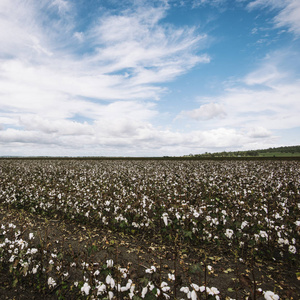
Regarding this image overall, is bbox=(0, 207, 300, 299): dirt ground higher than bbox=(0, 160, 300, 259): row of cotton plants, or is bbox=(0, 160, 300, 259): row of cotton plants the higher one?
bbox=(0, 160, 300, 259): row of cotton plants

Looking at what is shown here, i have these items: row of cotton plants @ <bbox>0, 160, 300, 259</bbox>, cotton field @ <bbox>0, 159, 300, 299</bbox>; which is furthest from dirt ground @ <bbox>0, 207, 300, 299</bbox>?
row of cotton plants @ <bbox>0, 160, 300, 259</bbox>

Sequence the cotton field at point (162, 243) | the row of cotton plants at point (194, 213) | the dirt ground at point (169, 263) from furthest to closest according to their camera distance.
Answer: the row of cotton plants at point (194, 213) → the dirt ground at point (169, 263) → the cotton field at point (162, 243)

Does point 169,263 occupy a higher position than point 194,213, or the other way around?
point 194,213

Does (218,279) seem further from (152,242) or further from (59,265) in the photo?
(59,265)

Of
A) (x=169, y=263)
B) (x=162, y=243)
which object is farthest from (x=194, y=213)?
(x=162, y=243)

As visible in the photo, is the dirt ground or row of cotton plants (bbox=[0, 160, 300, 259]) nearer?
the dirt ground

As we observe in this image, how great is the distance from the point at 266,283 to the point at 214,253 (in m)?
1.83

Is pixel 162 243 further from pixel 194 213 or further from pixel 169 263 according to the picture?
pixel 194 213

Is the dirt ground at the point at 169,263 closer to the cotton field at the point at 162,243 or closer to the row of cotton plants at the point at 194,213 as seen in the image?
the cotton field at the point at 162,243

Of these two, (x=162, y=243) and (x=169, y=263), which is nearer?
(x=169, y=263)

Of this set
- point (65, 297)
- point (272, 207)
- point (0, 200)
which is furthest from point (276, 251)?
point (0, 200)

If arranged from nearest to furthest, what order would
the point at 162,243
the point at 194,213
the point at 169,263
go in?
the point at 169,263
the point at 194,213
the point at 162,243

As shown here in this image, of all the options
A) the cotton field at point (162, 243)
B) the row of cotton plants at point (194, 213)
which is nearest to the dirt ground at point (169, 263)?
the cotton field at point (162, 243)

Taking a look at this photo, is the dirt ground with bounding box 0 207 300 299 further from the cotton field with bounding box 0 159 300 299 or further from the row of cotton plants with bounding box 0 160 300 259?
the row of cotton plants with bounding box 0 160 300 259
